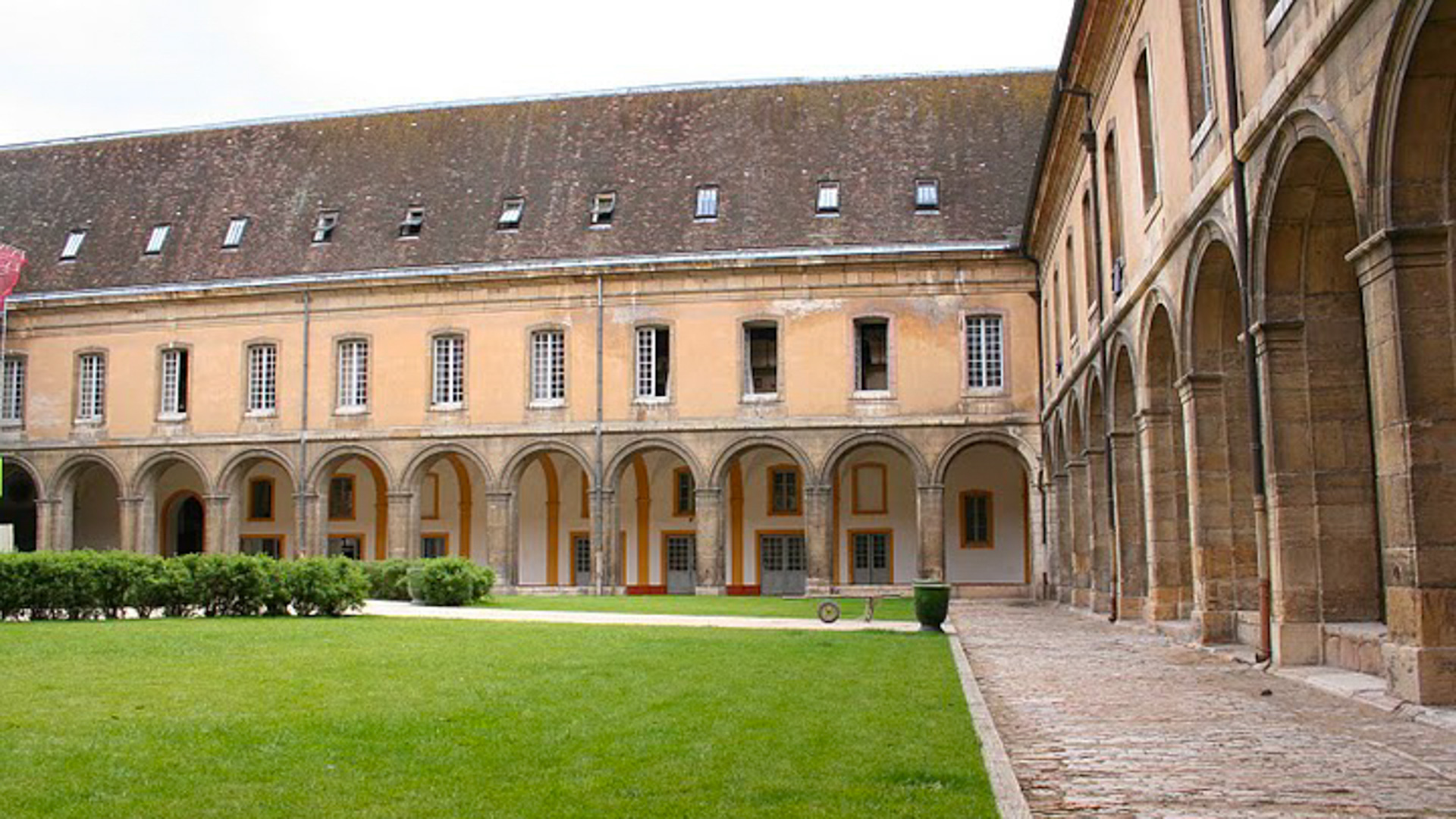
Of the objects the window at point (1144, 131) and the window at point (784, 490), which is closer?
the window at point (1144, 131)

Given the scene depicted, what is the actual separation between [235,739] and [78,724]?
1.24 metres

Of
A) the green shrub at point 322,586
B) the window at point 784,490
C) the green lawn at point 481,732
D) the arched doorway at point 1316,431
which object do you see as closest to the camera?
the green lawn at point 481,732

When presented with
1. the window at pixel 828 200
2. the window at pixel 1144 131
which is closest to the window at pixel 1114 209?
the window at pixel 1144 131

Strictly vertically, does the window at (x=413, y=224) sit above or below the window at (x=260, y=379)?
above

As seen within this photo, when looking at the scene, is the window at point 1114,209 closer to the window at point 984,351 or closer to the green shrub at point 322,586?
the green shrub at point 322,586

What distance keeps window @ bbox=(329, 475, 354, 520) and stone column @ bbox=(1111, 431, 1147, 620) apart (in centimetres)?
2325

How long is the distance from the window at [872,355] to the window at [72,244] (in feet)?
65.5

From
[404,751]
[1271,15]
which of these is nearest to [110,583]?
[404,751]

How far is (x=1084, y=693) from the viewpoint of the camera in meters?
10.3

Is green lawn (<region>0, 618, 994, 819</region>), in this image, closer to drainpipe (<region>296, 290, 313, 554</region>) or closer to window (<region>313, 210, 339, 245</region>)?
drainpipe (<region>296, 290, 313, 554</region>)

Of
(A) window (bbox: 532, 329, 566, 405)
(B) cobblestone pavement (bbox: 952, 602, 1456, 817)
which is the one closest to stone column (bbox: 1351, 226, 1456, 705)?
(B) cobblestone pavement (bbox: 952, 602, 1456, 817)

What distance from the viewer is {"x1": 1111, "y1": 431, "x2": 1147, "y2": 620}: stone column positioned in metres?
Result: 18.2

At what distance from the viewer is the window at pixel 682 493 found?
34438 millimetres

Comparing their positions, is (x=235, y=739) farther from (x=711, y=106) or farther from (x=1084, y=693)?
(x=711, y=106)
